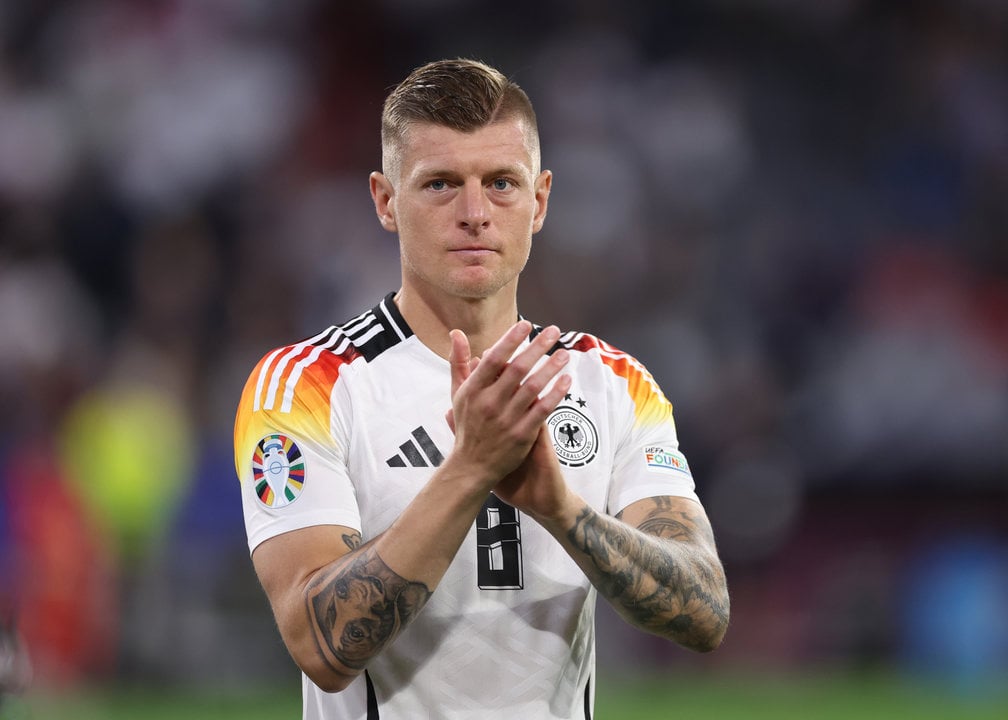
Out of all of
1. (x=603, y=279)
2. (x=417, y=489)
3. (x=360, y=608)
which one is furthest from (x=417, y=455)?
(x=603, y=279)

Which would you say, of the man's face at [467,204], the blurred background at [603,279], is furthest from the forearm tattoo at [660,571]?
the blurred background at [603,279]

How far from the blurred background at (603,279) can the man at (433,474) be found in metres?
6.75

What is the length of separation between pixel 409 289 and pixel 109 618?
7010mm

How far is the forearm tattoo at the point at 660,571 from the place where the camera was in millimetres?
3453

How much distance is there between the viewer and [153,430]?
10.7 metres

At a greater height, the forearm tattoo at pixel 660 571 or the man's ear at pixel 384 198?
the man's ear at pixel 384 198

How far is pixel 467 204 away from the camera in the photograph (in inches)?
147

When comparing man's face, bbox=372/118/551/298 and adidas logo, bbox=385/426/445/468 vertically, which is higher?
man's face, bbox=372/118/551/298

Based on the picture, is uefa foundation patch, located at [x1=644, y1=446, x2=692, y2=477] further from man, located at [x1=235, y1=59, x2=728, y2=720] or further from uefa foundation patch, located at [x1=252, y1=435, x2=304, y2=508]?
uefa foundation patch, located at [x1=252, y1=435, x2=304, y2=508]

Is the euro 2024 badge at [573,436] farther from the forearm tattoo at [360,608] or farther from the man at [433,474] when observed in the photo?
the forearm tattoo at [360,608]

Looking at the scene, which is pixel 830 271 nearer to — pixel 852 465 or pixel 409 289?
pixel 852 465

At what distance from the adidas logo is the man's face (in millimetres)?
397

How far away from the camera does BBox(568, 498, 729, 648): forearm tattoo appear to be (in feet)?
11.3

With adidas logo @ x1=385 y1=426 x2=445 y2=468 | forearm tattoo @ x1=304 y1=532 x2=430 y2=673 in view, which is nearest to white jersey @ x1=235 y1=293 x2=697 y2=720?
adidas logo @ x1=385 y1=426 x2=445 y2=468
